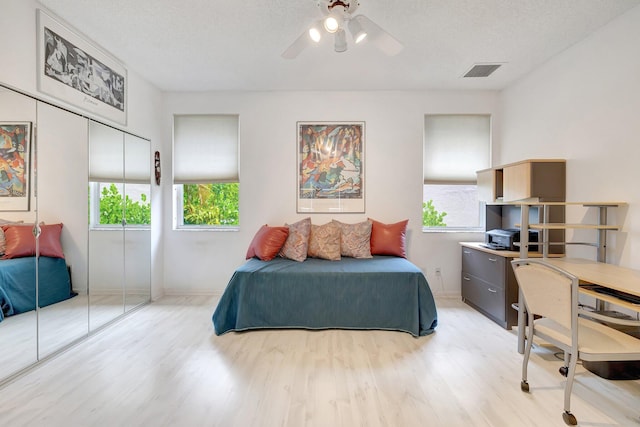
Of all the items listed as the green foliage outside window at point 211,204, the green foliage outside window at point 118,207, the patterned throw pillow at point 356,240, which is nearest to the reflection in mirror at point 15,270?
the green foliage outside window at point 118,207

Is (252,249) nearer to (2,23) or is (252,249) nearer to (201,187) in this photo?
(201,187)

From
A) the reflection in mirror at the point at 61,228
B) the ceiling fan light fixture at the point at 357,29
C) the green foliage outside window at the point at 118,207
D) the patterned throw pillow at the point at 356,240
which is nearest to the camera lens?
the ceiling fan light fixture at the point at 357,29

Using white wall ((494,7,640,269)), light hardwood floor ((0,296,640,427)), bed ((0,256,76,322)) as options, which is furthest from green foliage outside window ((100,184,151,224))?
white wall ((494,7,640,269))

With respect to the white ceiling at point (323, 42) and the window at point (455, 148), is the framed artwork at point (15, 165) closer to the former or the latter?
the white ceiling at point (323, 42)

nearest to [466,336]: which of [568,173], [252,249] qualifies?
[568,173]

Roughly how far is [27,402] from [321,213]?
317cm

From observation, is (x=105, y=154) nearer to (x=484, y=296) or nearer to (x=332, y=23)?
(x=332, y=23)

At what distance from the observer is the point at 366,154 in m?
4.09

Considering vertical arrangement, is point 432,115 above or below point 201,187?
above

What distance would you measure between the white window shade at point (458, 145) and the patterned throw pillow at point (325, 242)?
60.5 inches

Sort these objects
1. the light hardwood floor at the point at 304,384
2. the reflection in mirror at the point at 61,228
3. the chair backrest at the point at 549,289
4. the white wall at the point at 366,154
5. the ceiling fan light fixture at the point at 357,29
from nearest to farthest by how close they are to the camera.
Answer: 1. the chair backrest at the point at 549,289
2. the light hardwood floor at the point at 304,384
3. the ceiling fan light fixture at the point at 357,29
4. the reflection in mirror at the point at 61,228
5. the white wall at the point at 366,154

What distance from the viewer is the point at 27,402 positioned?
73.9 inches

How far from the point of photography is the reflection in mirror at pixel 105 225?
2.86 metres

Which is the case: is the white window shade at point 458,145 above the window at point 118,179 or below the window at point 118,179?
above
